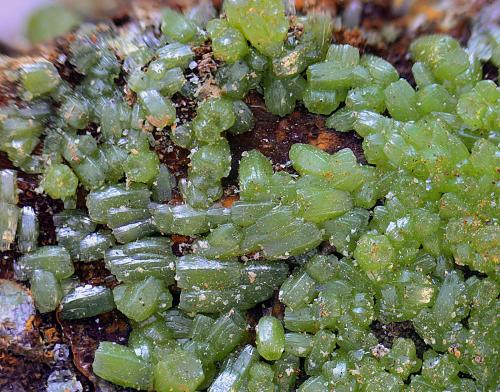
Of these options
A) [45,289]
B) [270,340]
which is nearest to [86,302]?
[45,289]

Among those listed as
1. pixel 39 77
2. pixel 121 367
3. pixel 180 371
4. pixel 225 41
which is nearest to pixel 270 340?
pixel 180 371

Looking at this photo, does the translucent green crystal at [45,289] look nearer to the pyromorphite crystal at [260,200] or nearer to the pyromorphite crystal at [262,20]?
the pyromorphite crystal at [260,200]

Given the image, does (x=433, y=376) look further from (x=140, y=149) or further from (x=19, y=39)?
(x=19, y=39)

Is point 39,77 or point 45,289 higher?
point 39,77

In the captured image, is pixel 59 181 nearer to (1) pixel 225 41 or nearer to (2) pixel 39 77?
(2) pixel 39 77

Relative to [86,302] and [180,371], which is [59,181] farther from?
[180,371]

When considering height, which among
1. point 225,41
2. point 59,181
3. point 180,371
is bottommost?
point 180,371

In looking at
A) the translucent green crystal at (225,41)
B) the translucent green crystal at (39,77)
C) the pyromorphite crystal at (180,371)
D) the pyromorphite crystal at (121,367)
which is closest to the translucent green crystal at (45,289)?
the pyromorphite crystal at (121,367)

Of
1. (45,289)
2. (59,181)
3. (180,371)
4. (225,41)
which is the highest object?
(225,41)

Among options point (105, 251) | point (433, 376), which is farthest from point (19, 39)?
point (433, 376)
